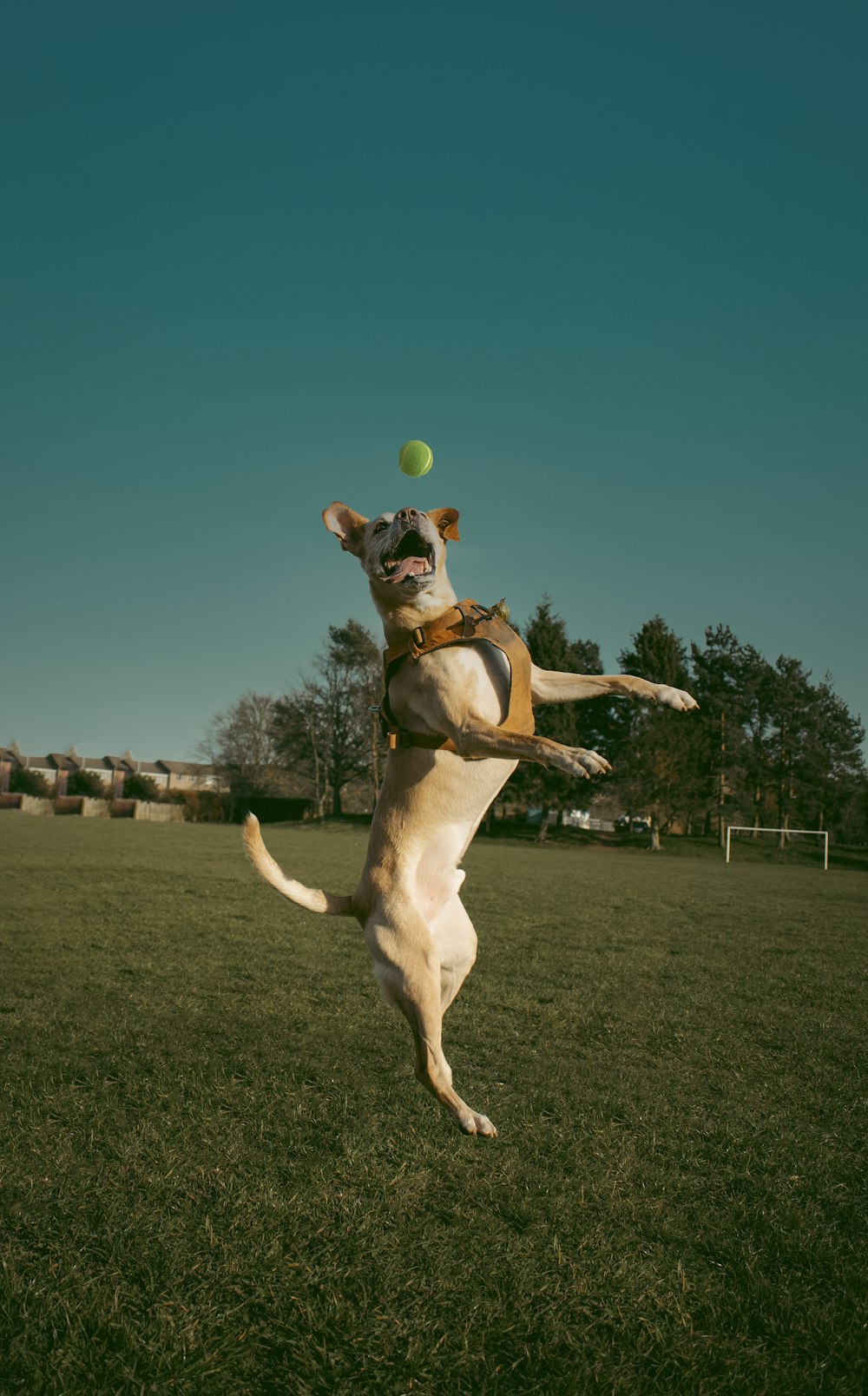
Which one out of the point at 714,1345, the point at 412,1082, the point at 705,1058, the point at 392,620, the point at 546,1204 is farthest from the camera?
the point at 705,1058

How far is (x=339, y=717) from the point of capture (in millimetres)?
55594

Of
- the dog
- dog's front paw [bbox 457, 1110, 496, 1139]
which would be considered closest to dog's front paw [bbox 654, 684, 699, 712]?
the dog

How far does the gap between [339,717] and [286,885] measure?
5217cm

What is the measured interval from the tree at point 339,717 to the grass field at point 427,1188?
4639 cm

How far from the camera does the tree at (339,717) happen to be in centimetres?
5469

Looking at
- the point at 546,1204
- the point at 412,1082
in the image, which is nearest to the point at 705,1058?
the point at 412,1082

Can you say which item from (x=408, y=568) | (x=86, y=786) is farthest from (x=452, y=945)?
(x=86, y=786)

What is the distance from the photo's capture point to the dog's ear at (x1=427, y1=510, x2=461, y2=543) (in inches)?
147

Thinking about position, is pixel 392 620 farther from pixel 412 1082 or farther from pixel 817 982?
pixel 817 982

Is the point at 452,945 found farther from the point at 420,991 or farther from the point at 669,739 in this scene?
the point at 669,739

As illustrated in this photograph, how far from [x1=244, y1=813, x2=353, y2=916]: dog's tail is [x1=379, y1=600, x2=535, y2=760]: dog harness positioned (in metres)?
0.71

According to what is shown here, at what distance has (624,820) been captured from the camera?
181ft

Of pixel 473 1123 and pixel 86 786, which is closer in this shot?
pixel 473 1123

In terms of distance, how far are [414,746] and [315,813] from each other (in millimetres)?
55421
